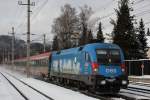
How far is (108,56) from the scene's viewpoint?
75.9ft

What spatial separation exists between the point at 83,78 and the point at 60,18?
222ft

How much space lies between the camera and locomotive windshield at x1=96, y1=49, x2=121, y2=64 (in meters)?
22.9

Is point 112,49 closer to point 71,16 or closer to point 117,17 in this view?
point 117,17

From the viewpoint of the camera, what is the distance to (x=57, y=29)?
93.3 m

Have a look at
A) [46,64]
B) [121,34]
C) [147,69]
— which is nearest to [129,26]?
[121,34]

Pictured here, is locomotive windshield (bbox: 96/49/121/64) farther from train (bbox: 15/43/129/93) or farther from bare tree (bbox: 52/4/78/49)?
bare tree (bbox: 52/4/78/49)

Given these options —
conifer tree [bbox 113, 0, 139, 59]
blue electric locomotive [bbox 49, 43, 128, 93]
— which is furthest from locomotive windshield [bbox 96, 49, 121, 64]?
conifer tree [bbox 113, 0, 139, 59]

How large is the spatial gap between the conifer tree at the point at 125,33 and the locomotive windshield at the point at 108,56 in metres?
37.9

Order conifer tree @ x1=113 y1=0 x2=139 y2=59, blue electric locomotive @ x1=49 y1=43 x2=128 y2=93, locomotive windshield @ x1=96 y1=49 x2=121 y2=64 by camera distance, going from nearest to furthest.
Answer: blue electric locomotive @ x1=49 y1=43 x2=128 y2=93
locomotive windshield @ x1=96 y1=49 x2=121 y2=64
conifer tree @ x1=113 y1=0 x2=139 y2=59

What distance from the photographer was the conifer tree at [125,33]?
202 ft

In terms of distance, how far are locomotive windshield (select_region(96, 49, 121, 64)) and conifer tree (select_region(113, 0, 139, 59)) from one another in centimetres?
3794

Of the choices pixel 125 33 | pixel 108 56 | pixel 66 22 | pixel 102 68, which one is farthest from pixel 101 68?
pixel 66 22

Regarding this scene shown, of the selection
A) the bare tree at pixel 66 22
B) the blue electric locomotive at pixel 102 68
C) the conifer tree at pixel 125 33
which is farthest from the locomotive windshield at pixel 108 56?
the bare tree at pixel 66 22

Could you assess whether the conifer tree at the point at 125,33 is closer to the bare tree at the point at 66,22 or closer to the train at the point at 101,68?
the bare tree at the point at 66,22
